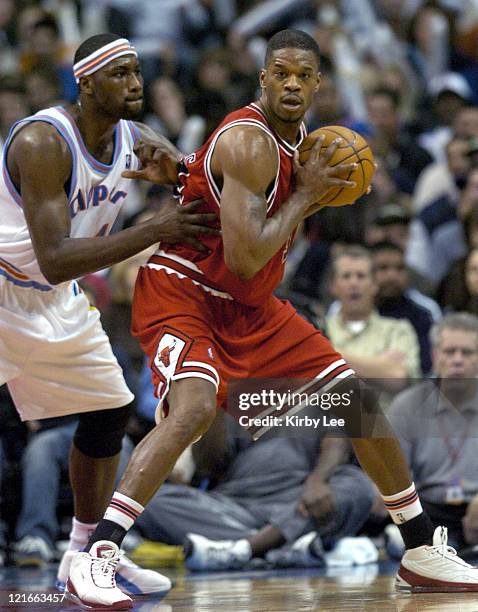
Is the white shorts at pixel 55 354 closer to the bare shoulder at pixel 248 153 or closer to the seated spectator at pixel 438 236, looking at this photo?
the bare shoulder at pixel 248 153

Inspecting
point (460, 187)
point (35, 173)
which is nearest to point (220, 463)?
point (35, 173)

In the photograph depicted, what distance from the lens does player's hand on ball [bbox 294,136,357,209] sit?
15.6 ft

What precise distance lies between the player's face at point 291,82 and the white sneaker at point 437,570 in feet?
→ 6.34

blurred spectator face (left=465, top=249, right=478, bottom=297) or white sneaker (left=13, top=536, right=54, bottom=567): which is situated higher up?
blurred spectator face (left=465, top=249, right=478, bottom=297)

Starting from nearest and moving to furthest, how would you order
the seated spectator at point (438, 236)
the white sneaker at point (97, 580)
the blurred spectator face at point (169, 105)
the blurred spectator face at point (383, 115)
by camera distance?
the white sneaker at point (97, 580), the seated spectator at point (438, 236), the blurred spectator face at point (383, 115), the blurred spectator face at point (169, 105)

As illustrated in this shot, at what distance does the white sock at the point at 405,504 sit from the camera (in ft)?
16.5

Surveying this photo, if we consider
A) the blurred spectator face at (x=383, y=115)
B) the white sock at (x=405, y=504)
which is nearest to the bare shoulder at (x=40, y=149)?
the white sock at (x=405, y=504)

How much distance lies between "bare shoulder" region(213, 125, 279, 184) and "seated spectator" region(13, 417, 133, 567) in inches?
115

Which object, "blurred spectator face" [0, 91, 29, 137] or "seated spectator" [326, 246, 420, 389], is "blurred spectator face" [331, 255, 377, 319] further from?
"blurred spectator face" [0, 91, 29, 137]

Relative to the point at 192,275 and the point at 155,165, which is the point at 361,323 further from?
the point at 192,275

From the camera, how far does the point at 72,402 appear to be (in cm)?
536

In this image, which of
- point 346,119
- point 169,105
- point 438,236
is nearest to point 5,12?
point 169,105

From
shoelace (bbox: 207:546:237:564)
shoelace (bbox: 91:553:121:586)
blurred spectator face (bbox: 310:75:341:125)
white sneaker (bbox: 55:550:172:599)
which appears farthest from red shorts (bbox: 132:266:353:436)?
blurred spectator face (bbox: 310:75:341:125)

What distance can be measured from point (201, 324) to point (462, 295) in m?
3.71
